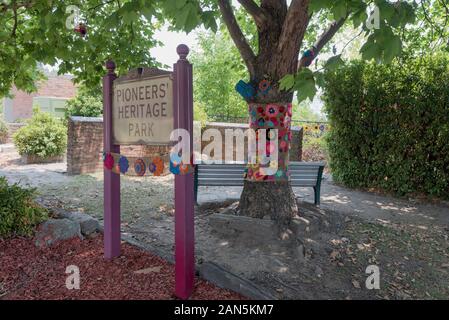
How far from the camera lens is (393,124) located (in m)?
7.51

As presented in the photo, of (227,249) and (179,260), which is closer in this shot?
(179,260)

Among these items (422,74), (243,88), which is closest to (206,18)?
(243,88)

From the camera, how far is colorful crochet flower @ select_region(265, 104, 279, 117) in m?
4.42

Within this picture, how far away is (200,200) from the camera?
6.20m

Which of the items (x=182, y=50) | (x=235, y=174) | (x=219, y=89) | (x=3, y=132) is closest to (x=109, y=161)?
(x=182, y=50)

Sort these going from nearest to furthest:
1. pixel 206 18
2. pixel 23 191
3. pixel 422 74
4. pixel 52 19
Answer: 1. pixel 206 18
2. pixel 52 19
3. pixel 23 191
4. pixel 422 74

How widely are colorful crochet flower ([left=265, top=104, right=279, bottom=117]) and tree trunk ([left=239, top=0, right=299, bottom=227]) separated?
0.17ft

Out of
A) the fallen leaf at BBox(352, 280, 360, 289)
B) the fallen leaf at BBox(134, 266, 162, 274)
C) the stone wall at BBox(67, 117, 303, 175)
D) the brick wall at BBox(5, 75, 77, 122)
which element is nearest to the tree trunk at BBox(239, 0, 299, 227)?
the fallen leaf at BBox(352, 280, 360, 289)

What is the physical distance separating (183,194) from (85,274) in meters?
1.38

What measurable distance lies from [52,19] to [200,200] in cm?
353

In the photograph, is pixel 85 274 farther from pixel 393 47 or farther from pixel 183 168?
pixel 393 47

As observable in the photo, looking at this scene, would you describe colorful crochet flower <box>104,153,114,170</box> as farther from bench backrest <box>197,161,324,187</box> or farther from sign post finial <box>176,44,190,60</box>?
bench backrest <box>197,161,324,187</box>

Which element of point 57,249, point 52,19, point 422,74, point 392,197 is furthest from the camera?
point 392,197

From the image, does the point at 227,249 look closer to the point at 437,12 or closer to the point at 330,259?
the point at 330,259
